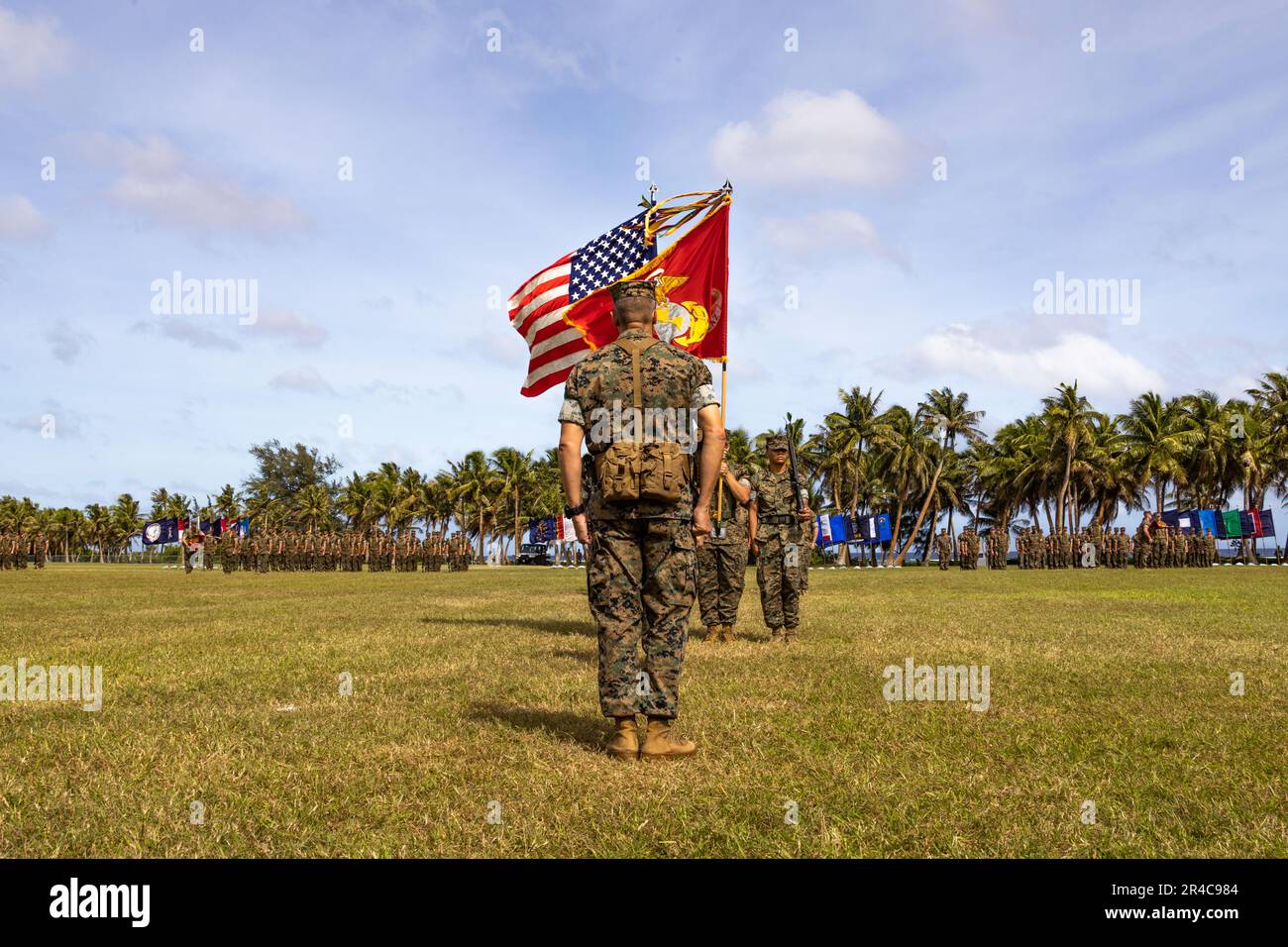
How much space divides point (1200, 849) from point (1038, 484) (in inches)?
2787

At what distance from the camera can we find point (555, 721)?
19.2 feet

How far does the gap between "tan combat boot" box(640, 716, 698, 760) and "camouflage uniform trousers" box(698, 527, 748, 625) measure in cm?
528

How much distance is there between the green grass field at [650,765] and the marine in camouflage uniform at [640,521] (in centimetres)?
40

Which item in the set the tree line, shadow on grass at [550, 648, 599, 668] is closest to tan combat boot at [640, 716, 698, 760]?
shadow on grass at [550, 648, 599, 668]

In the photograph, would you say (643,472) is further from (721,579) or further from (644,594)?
(721,579)

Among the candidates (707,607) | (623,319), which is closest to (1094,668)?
(707,607)

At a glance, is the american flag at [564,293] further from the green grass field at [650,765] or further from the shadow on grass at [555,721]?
the shadow on grass at [555,721]

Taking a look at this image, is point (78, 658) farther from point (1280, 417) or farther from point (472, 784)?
point (1280, 417)

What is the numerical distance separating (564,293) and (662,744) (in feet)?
27.1

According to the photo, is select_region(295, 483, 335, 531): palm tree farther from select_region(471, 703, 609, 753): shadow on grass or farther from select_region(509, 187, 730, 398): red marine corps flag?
select_region(471, 703, 609, 753): shadow on grass

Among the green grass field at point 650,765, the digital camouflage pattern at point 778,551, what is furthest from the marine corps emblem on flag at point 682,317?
the green grass field at point 650,765

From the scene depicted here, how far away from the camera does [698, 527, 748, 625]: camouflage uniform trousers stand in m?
10.4

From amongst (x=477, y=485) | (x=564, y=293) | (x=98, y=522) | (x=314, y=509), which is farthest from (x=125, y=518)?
(x=564, y=293)

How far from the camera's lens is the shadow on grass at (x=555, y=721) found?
5.37 meters
